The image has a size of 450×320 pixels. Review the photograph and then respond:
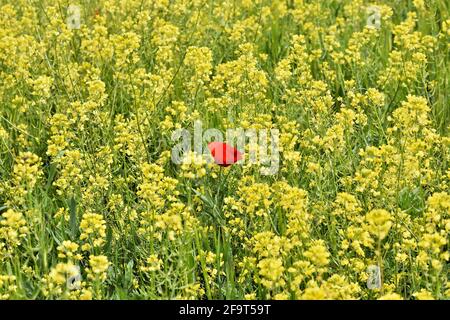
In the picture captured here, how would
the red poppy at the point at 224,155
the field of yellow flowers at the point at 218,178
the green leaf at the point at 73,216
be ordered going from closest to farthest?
the field of yellow flowers at the point at 218,178 < the red poppy at the point at 224,155 < the green leaf at the point at 73,216

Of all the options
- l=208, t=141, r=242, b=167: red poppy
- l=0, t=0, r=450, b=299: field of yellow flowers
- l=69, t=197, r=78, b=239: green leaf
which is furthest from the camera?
l=69, t=197, r=78, b=239: green leaf

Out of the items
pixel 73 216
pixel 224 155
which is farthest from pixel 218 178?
pixel 73 216

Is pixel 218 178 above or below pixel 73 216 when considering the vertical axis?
above

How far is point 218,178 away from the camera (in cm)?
348

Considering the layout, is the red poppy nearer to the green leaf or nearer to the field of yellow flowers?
the field of yellow flowers

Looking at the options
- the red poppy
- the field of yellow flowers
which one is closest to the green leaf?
the field of yellow flowers

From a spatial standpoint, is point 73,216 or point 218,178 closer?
point 73,216

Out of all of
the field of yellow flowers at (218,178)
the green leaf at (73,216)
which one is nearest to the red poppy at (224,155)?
the field of yellow flowers at (218,178)

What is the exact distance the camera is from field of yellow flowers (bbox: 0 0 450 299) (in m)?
2.88

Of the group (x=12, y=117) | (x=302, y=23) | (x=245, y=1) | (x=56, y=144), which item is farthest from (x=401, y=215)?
(x=245, y=1)

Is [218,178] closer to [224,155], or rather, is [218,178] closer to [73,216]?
[224,155]

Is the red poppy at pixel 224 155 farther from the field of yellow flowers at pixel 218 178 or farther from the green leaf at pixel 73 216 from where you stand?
the green leaf at pixel 73 216

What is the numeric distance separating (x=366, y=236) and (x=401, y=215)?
0.40 m

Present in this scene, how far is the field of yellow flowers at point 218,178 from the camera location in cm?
288
